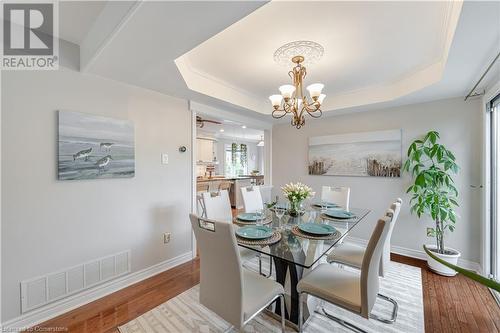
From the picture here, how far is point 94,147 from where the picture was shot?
2100 millimetres

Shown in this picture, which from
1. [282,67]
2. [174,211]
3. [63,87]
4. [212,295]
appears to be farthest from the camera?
[174,211]

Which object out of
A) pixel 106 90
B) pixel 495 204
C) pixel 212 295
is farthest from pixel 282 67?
pixel 495 204

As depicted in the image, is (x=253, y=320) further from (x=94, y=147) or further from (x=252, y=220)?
(x=94, y=147)

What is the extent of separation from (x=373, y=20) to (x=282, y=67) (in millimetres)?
961

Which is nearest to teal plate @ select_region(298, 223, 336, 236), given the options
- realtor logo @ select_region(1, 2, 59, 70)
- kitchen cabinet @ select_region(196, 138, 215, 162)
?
realtor logo @ select_region(1, 2, 59, 70)

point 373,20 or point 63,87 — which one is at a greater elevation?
point 373,20

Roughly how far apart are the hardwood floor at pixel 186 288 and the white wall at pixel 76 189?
1.07 feet

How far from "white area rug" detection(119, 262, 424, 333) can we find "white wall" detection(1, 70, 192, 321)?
0.76 m

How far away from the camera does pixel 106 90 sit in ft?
7.29

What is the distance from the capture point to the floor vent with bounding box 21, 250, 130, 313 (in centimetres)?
179

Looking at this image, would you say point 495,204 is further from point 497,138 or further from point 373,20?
point 373,20

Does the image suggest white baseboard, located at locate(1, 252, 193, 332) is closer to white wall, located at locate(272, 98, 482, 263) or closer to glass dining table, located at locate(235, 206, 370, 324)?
glass dining table, located at locate(235, 206, 370, 324)

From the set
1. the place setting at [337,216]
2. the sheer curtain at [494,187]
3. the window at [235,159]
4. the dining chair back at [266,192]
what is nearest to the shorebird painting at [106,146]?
the place setting at [337,216]

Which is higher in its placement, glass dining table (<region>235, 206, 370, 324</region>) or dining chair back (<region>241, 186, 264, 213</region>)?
dining chair back (<region>241, 186, 264, 213</region>)
